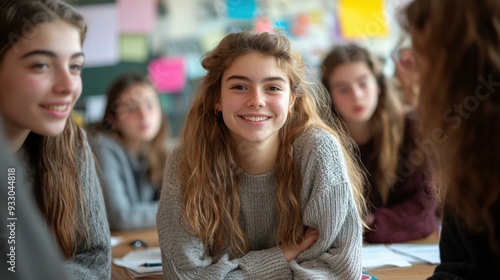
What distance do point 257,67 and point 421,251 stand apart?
0.78 meters

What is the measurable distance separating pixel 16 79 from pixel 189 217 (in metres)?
0.54

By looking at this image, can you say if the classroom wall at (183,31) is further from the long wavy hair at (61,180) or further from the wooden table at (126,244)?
the long wavy hair at (61,180)

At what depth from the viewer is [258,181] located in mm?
1728

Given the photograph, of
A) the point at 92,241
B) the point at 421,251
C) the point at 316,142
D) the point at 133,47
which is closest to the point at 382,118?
the point at 421,251

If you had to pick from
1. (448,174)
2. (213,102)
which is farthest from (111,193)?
(448,174)

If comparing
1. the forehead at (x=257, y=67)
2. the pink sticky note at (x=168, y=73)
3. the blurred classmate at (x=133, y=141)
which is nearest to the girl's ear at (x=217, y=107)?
the forehead at (x=257, y=67)

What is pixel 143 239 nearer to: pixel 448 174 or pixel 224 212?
pixel 224 212

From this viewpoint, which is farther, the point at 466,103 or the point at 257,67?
the point at 257,67

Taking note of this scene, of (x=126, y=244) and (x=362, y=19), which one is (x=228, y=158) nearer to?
A: (x=126, y=244)

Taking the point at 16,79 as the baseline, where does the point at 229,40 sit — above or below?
above

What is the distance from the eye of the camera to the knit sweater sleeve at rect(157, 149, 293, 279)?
158cm

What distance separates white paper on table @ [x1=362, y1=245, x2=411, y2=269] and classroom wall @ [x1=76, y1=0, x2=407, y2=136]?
2.07m

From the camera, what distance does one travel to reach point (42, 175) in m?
1.61

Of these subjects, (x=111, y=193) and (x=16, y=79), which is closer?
(x=16, y=79)
